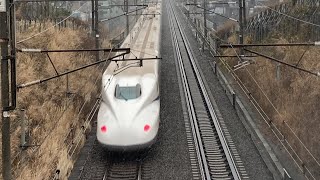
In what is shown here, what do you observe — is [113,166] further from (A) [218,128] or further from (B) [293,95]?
(B) [293,95]

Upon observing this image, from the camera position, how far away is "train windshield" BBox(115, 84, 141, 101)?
1556 centimetres

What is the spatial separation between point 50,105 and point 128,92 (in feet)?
17.3

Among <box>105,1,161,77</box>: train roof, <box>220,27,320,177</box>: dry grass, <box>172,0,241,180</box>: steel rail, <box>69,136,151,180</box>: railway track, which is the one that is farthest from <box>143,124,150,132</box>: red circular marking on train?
<box>220,27,320,177</box>: dry grass

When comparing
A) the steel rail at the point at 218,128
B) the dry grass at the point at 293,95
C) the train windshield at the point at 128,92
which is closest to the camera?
the steel rail at the point at 218,128

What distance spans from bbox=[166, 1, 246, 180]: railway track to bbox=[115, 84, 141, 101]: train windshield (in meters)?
3.17

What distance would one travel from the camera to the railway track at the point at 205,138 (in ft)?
47.6

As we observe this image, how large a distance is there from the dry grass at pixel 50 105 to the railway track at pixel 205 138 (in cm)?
476

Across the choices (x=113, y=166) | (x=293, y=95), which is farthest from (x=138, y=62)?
(x=293, y=95)

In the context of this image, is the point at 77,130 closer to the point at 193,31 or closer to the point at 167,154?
the point at 167,154

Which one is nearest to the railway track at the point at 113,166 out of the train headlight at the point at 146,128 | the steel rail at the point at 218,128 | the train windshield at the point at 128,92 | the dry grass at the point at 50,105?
A: the dry grass at the point at 50,105

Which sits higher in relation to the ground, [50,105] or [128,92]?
[128,92]

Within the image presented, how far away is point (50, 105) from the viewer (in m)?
19.2

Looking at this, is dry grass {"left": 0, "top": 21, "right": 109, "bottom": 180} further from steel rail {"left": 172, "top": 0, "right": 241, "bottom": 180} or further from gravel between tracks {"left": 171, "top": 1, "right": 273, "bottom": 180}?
gravel between tracks {"left": 171, "top": 1, "right": 273, "bottom": 180}

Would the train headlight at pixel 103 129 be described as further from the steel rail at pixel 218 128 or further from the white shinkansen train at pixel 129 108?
the steel rail at pixel 218 128
